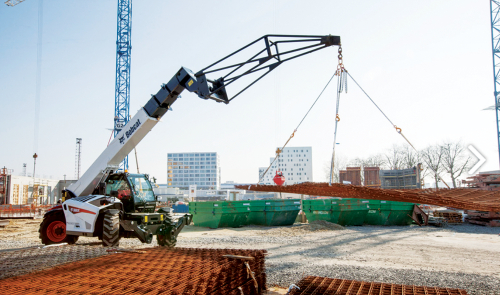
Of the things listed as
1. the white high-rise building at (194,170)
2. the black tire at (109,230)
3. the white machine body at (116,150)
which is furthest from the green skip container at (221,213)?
the white high-rise building at (194,170)

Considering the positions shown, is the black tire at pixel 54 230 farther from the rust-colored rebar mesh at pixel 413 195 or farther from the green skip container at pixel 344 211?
the green skip container at pixel 344 211

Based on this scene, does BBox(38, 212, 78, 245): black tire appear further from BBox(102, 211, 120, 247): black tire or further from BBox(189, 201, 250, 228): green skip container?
BBox(189, 201, 250, 228): green skip container

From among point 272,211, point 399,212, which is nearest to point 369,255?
point 272,211

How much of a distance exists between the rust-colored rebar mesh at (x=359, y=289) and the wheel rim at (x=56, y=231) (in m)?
7.86

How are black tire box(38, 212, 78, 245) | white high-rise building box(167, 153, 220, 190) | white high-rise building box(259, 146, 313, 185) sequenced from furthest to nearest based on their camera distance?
white high-rise building box(167, 153, 220, 190)
white high-rise building box(259, 146, 313, 185)
black tire box(38, 212, 78, 245)

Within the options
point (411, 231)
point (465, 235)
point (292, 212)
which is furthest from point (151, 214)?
point (465, 235)

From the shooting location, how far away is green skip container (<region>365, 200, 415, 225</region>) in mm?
17594

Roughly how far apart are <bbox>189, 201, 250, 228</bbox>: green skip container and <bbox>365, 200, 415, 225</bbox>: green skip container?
6.77 m

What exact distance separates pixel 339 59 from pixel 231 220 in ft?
37.4

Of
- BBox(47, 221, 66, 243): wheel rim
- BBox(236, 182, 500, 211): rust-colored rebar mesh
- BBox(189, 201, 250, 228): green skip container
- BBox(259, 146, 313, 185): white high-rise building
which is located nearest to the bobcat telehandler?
BBox(47, 221, 66, 243): wheel rim

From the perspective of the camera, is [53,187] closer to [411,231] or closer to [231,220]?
[231,220]

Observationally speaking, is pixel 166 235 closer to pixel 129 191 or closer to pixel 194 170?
pixel 129 191

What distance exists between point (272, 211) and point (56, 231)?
1090 centimetres

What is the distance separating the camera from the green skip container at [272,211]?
711 inches
